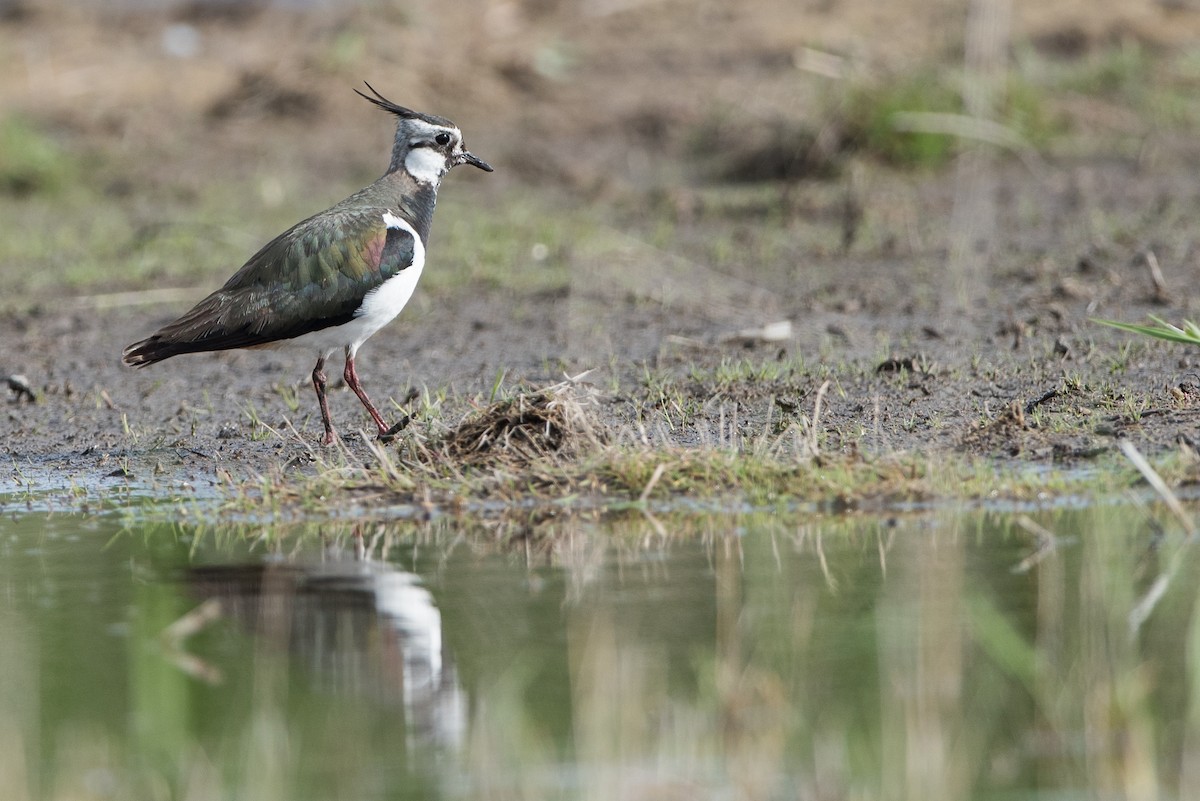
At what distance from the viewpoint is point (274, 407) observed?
8609mm

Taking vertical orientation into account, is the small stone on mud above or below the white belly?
below

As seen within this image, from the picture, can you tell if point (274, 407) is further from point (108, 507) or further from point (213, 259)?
point (213, 259)

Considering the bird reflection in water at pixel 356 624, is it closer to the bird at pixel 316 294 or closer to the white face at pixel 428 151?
the bird at pixel 316 294

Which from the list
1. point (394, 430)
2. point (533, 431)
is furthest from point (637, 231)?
point (533, 431)

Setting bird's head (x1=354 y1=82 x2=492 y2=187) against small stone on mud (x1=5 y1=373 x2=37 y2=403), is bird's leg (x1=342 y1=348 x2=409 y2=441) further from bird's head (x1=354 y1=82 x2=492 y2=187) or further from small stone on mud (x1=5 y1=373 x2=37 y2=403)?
small stone on mud (x1=5 y1=373 x2=37 y2=403)

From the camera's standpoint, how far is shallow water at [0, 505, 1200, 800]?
13.0ft

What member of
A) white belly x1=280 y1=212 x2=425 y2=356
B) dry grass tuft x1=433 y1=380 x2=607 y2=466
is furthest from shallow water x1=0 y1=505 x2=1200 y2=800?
white belly x1=280 y1=212 x2=425 y2=356

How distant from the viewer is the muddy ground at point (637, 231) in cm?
782

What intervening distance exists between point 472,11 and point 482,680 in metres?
13.0

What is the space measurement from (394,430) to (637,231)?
15.5 feet

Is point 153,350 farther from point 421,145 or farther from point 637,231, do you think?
point 637,231

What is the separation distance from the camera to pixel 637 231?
1179cm

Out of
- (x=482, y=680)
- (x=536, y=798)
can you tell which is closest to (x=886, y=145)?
(x=482, y=680)

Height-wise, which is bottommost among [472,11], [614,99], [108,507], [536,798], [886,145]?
[536,798]
